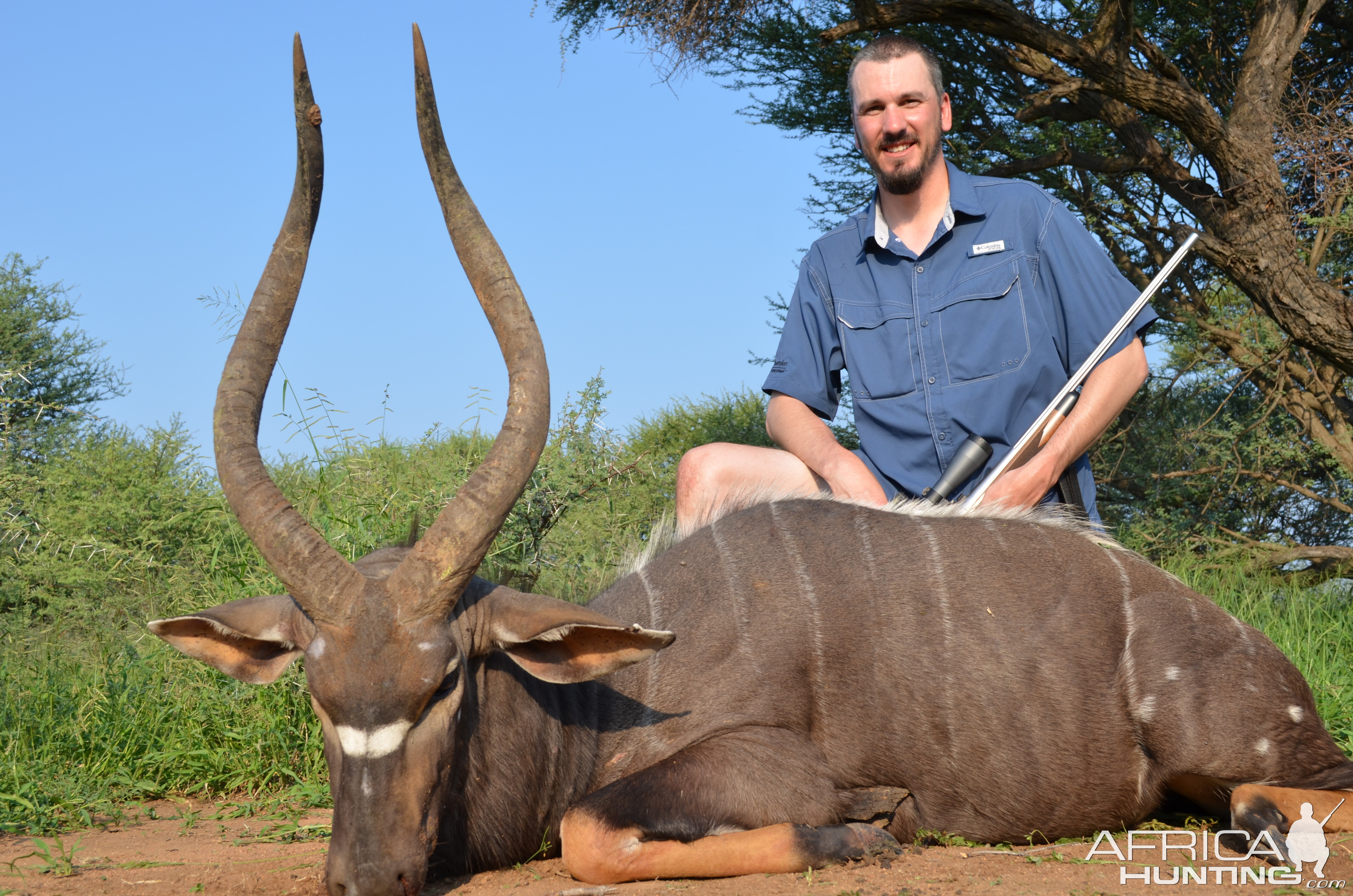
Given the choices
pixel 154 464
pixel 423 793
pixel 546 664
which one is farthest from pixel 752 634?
pixel 154 464

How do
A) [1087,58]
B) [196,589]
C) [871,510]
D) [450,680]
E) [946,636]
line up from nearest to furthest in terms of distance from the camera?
[450,680], [946,636], [871,510], [196,589], [1087,58]

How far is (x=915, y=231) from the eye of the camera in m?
5.00

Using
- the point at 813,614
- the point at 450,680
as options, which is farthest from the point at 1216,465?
the point at 450,680

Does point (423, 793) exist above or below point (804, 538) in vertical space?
below

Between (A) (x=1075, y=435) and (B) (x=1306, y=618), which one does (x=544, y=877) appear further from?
(B) (x=1306, y=618)

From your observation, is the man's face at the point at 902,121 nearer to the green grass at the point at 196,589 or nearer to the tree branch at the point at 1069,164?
the green grass at the point at 196,589

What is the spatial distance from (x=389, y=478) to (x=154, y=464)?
2117 mm

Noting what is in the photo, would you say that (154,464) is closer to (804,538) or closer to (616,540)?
(616,540)

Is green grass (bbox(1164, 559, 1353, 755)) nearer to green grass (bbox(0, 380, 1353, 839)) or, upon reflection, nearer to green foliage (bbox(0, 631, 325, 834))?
green grass (bbox(0, 380, 1353, 839))

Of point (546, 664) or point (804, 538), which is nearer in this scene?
point (546, 664)

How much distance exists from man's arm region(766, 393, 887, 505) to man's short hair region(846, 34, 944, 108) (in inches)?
51.6

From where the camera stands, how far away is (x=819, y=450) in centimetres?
467

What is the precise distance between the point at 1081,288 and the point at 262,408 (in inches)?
122

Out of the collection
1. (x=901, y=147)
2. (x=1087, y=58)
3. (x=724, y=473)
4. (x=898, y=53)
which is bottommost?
(x=724, y=473)
